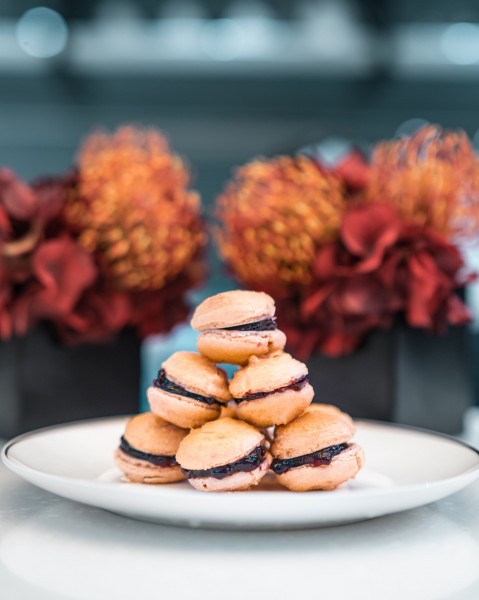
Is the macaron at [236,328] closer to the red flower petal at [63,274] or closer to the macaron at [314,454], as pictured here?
the macaron at [314,454]

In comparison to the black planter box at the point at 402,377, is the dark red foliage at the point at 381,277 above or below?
above

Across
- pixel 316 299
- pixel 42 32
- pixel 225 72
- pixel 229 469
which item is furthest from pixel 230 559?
pixel 225 72

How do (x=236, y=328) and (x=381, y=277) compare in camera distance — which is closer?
(x=236, y=328)

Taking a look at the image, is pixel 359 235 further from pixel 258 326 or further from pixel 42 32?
pixel 42 32

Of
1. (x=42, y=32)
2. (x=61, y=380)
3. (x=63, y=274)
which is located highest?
(x=42, y=32)

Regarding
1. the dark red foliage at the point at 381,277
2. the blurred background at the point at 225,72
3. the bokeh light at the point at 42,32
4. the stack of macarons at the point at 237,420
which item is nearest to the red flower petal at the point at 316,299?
the dark red foliage at the point at 381,277

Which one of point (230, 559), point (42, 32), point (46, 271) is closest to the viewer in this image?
point (230, 559)
